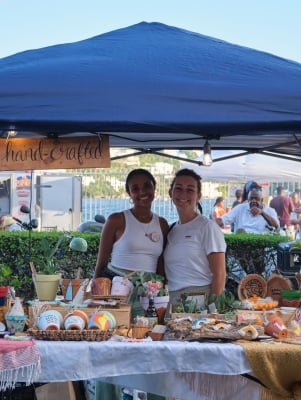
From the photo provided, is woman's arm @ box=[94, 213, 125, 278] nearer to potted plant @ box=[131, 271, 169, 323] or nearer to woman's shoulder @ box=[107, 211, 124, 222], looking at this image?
woman's shoulder @ box=[107, 211, 124, 222]

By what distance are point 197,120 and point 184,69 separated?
325 mm

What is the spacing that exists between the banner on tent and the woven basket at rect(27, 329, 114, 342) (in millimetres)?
719

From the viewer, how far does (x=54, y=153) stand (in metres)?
2.93

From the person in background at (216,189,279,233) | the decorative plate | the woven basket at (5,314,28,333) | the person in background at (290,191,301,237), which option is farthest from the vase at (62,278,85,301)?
A: the person in background at (290,191,301,237)

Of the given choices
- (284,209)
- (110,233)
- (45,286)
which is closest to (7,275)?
(45,286)

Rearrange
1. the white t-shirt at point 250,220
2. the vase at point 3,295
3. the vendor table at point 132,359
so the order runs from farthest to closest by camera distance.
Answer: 1. the white t-shirt at point 250,220
2. the vase at point 3,295
3. the vendor table at point 132,359

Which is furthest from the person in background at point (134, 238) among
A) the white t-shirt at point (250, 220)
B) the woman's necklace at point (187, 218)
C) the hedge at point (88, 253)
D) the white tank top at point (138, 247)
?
the white t-shirt at point (250, 220)

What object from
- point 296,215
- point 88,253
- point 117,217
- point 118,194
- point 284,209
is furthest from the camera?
point 118,194

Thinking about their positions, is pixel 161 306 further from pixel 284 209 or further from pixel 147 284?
pixel 284 209

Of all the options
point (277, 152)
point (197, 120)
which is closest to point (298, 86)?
point (197, 120)

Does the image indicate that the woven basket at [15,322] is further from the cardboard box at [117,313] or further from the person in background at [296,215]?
the person in background at [296,215]

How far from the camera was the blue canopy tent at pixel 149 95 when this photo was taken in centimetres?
276

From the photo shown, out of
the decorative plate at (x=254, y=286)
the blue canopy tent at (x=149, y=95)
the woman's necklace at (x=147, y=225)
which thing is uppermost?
the blue canopy tent at (x=149, y=95)

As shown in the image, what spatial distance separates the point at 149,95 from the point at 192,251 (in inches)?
35.3
